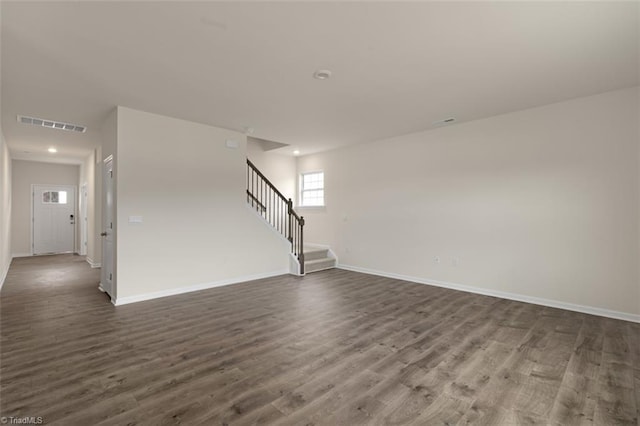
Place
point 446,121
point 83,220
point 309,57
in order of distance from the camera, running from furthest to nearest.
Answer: point 83,220 → point 446,121 → point 309,57

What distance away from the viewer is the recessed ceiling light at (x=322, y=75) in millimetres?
3291

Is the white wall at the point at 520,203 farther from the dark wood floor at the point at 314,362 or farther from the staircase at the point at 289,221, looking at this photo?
the staircase at the point at 289,221

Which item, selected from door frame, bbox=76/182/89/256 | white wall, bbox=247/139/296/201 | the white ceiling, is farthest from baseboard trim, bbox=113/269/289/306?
door frame, bbox=76/182/89/256

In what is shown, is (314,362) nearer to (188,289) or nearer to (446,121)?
(188,289)

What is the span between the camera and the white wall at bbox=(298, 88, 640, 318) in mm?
3871

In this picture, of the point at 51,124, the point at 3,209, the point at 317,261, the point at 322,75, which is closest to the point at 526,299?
the point at 317,261

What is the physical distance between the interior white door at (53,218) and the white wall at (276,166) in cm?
677

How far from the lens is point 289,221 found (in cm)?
682

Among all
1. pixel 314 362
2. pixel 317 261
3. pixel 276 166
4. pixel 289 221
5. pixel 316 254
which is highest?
pixel 276 166

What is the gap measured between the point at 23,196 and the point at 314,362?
11000 mm

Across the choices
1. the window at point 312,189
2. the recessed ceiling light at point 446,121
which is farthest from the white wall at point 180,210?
the recessed ceiling light at point 446,121

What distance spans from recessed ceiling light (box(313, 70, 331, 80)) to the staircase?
311cm

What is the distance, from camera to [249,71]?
3.29 m

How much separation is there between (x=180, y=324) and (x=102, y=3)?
3.21m
